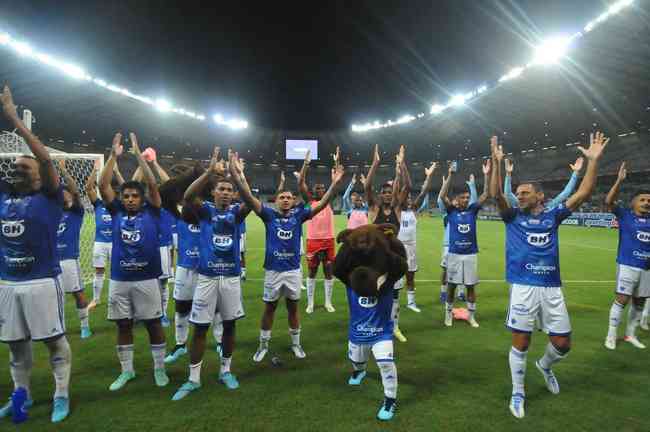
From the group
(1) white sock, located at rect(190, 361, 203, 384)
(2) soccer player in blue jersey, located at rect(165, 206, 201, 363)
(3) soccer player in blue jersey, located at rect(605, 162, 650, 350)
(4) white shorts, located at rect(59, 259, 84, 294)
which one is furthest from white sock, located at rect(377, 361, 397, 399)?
(4) white shorts, located at rect(59, 259, 84, 294)

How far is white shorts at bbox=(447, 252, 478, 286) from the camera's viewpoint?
656 centimetres

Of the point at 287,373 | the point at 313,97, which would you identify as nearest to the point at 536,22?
the point at 313,97

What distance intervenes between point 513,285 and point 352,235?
2.12 meters

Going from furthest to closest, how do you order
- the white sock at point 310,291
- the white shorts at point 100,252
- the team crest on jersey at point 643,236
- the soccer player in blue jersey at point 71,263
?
1. the white sock at point 310,291
2. the white shorts at point 100,252
3. the soccer player in blue jersey at point 71,263
4. the team crest on jersey at point 643,236

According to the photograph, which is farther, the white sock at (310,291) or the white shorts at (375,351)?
the white sock at (310,291)

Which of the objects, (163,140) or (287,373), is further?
(163,140)

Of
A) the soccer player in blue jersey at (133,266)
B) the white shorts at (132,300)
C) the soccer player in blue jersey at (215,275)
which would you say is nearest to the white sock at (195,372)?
the soccer player in blue jersey at (215,275)

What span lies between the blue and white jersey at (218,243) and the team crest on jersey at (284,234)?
84 centimetres

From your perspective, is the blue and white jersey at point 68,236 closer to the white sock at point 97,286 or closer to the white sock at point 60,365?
the white sock at point 97,286

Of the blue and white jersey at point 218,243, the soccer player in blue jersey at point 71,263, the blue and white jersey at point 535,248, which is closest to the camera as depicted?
the blue and white jersey at point 535,248

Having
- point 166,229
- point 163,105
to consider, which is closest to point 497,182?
point 166,229

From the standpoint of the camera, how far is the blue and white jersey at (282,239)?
16.5 feet

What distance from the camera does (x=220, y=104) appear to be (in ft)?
139

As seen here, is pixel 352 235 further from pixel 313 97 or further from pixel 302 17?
pixel 313 97
